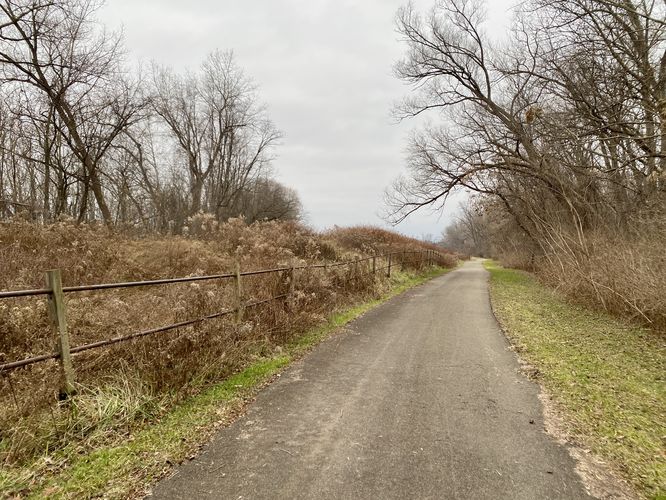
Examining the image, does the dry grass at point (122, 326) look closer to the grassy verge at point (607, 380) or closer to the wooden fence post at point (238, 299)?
the wooden fence post at point (238, 299)

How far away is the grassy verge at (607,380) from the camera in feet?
10.5

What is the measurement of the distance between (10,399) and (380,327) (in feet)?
20.9

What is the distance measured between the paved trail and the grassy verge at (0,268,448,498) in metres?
0.20

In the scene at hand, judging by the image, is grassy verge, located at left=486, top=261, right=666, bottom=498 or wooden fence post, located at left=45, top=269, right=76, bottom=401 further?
wooden fence post, located at left=45, top=269, right=76, bottom=401

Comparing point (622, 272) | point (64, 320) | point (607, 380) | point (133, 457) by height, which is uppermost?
point (64, 320)

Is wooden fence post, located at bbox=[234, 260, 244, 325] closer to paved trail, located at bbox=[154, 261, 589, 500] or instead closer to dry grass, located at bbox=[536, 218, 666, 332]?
paved trail, located at bbox=[154, 261, 589, 500]

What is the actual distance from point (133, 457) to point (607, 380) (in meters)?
5.83

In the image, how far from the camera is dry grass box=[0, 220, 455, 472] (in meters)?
3.33

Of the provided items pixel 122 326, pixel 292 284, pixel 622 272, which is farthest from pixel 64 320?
pixel 622 272

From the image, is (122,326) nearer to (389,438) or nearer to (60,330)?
(60,330)

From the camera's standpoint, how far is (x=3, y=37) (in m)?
11.0

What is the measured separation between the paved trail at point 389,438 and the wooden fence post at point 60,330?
5.07 feet

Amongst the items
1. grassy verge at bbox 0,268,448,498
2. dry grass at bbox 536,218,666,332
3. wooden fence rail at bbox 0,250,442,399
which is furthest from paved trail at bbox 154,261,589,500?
dry grass at bbox 536,218,666,332

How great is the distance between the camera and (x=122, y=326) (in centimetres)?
470
